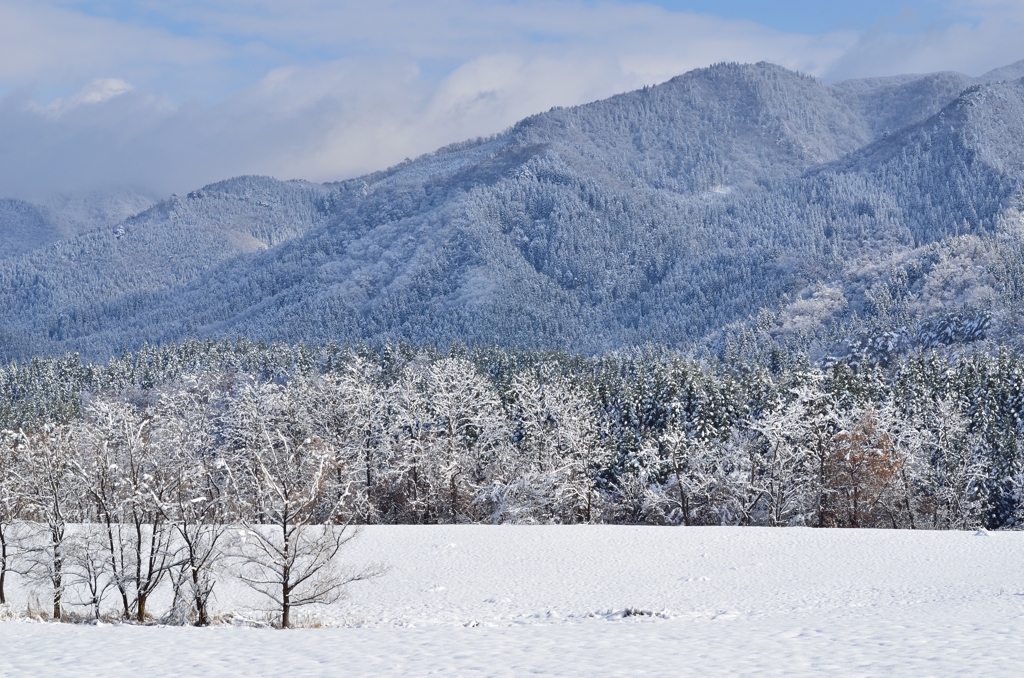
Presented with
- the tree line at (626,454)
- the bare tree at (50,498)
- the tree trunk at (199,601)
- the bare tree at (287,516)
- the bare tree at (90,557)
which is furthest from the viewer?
the tree line at (626,454)

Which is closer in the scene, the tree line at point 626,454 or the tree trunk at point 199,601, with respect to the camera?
the tree trunk at point 199,601

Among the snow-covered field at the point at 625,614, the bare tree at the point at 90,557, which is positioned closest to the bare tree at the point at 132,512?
the bare tree at the point at 90,557

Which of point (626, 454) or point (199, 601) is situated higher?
point (626, 454)

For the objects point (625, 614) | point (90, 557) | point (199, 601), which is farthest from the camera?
point (90, 557)

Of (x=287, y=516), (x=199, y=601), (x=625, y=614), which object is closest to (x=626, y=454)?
(x=625, y=614)

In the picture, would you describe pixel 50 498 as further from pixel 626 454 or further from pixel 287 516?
pixel 626 454

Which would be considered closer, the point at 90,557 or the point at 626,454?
the point at 90,557

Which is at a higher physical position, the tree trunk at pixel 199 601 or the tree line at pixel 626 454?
the tree line at pixel 626 454

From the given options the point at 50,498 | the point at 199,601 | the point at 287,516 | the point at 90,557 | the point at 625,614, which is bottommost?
the point at 625,614

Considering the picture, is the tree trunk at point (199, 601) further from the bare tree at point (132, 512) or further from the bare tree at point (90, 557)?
the bare tree at point (90, 557)

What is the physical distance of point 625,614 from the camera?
2736cm

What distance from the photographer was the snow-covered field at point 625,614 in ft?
54.9

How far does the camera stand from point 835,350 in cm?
18788

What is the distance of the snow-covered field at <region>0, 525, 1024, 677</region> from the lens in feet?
54.9
